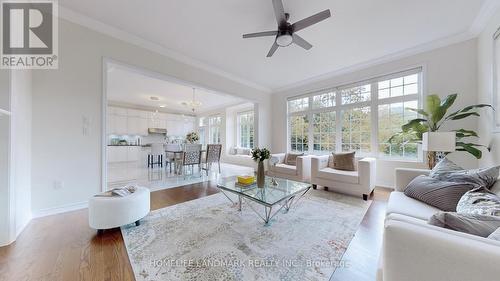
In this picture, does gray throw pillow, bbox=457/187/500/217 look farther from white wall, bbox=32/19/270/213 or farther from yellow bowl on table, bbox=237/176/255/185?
white wall, bbox=32/19/270/213

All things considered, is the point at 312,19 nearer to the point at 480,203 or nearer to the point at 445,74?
the point at 480,203

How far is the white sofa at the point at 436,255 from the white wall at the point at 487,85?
2.78 meters

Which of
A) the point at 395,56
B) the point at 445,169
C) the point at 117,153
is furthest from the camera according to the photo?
the point at 117,153

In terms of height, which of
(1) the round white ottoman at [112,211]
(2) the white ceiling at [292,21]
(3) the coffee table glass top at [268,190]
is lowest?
(1) the round white ottoman at [112,211]

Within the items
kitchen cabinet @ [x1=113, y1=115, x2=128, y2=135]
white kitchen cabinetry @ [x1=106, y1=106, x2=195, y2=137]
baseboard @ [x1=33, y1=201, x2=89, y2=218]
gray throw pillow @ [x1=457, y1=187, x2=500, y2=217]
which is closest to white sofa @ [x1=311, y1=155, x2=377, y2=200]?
gray throw pillow @ [x1=457, y1=187, x2=500, y2=217]

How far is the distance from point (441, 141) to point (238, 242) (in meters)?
2.80

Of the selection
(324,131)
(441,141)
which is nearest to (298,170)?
(324,131)

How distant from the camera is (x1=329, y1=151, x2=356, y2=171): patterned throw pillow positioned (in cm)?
351

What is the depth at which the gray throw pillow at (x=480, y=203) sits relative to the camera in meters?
0.97

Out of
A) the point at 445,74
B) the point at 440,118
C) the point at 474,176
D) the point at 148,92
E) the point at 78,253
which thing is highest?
the point at 148,92

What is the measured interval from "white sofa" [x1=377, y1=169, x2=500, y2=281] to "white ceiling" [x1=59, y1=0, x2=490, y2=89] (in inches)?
102

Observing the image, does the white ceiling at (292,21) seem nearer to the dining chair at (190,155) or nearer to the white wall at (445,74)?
the white wall at (445,74)

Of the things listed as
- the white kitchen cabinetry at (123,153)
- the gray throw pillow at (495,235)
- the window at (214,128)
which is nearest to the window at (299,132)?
the window at (214,128)

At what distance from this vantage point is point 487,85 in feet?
8.05
